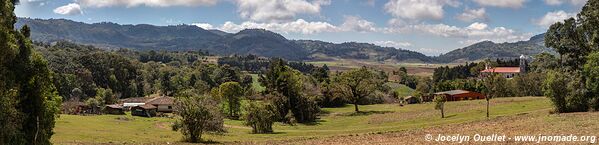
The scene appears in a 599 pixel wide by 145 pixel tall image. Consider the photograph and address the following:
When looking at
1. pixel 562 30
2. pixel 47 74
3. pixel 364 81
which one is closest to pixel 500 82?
pixel 364 81

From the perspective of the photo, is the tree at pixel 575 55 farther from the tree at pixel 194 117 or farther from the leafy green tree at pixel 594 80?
the tree at pixel 194 117

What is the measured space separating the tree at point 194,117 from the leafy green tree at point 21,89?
16.5 meters

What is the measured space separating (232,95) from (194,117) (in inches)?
1799

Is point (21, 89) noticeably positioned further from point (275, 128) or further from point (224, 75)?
point (224, 75)

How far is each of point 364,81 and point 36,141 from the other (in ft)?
238

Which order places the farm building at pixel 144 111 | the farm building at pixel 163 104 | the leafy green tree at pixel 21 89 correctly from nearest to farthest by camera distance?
the leafy green tree at pixel 21 89 < the farm building at pixel 144 111 < the farm building at pixel 163 104

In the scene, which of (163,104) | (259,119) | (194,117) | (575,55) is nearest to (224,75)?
(163,104)

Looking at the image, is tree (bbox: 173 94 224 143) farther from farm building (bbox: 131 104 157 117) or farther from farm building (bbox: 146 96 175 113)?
farm building (bbox: 146 96 175 113)

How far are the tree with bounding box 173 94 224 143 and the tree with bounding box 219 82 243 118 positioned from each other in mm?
42502

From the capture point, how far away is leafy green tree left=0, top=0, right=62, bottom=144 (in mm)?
20562

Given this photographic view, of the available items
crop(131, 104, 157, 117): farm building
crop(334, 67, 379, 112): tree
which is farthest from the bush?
crop(131, 104, 157, 117): farm building

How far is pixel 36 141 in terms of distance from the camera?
2536 cm

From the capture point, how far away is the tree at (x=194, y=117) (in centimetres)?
4394

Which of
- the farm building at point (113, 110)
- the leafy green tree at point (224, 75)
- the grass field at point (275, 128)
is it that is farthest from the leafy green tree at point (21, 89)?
the leafy green tree at point (224, 75)
